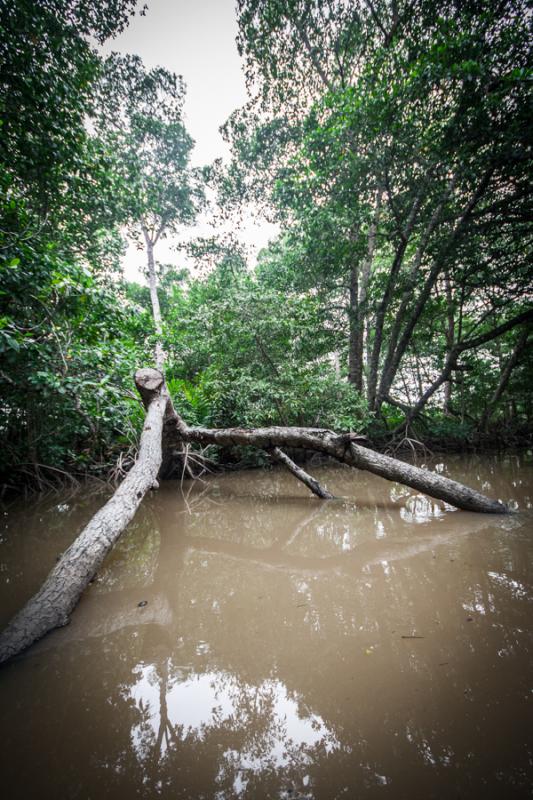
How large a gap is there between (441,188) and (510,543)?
7063 mm

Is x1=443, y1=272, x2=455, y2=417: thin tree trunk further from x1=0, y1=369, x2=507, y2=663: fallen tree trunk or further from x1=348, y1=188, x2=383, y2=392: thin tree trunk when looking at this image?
x1=0, y1=369, x2=507, y2=663: fallen tree trunk

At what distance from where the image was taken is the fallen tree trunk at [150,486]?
158cm

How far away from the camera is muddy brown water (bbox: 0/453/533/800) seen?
0.89 meters

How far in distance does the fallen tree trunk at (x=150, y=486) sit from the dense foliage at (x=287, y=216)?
820 mm

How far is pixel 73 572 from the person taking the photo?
1.77m

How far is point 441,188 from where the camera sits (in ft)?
20.9

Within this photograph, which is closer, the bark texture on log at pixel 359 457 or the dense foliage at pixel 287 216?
the bark texture on log at pixel 359 457

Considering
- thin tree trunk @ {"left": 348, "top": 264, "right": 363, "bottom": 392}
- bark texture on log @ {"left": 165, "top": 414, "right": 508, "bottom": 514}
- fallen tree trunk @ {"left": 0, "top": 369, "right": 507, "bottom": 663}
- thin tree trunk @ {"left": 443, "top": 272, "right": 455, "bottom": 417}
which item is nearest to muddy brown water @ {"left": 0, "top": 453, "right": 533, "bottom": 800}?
fallen tree trunk @ {"left": 0, "top": 369, "right": 507, "bottom": 663}

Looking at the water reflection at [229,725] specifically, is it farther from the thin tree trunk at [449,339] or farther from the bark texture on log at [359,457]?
the thin tree trunk at [449,339]

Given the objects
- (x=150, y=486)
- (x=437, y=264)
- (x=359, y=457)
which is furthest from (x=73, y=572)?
(x=437, y=264)

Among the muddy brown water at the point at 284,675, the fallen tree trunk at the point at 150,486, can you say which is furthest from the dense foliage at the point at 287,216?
the muddy brown water at the point at 284,675

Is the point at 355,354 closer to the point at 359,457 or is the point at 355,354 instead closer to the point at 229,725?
the point at 359,457

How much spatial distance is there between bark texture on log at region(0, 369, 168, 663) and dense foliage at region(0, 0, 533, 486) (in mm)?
1718

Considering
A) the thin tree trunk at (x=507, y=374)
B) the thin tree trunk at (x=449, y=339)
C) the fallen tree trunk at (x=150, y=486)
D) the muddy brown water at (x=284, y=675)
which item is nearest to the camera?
the muddy brown water at (x=284, y=675)
